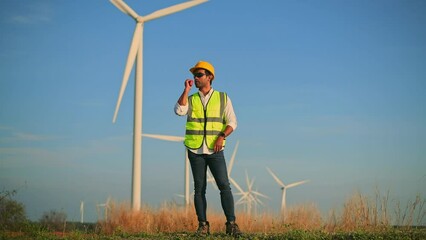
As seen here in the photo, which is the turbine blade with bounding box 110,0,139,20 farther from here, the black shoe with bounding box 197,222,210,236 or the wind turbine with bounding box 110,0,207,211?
the black shoe with bounding box 197,222,210,236

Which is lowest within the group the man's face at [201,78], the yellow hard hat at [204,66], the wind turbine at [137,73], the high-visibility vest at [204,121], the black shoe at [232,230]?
the black shoe at [232,230]

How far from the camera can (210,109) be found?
10039 mm

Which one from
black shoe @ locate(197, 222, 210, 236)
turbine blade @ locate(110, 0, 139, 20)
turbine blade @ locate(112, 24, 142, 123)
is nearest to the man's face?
black shoe @ locate(197, 222, 210, 236)

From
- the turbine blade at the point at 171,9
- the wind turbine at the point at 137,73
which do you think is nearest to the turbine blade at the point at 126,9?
the wind turbine at the point at 137,73

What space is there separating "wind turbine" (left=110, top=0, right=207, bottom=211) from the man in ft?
32.0

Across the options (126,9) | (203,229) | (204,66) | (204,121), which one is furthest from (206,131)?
(126,9)

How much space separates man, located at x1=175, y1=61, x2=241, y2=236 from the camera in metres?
9.96

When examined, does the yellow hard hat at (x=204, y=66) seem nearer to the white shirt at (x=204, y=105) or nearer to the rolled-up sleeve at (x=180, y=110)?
the white shirt at (x=204, y=105)

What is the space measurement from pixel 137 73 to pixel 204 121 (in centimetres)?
1179

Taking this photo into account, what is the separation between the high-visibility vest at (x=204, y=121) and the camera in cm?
998

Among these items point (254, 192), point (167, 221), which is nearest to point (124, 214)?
point (167, 221)

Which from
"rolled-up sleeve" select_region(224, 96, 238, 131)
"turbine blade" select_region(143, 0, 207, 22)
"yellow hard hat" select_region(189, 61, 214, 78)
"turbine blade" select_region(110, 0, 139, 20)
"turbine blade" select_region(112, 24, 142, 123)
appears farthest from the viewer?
"turbine blade" select_region(143, 0, 207, 22)

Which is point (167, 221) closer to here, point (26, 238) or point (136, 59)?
point (26, 238)

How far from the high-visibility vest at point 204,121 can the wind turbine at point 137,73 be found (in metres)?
9.89
